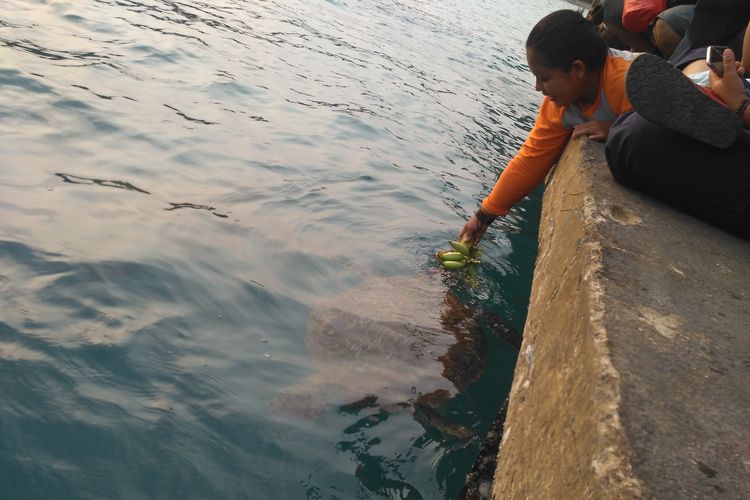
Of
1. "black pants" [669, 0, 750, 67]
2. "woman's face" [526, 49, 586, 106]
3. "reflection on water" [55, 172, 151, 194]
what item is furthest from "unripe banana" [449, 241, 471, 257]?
"reflection on water" [55, 172, 151, 194]

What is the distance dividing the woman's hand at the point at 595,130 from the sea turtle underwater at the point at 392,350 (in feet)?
4.16

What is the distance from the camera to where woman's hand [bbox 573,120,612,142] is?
364 centimetres

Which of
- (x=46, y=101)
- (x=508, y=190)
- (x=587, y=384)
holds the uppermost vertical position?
(x=587, y=384)

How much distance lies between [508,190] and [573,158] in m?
0.73

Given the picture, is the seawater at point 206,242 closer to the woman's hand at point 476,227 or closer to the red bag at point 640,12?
the woman's hand at point 476,227

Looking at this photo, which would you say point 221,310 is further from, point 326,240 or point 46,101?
point 46,101

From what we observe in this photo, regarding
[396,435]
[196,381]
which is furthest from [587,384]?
[196,381]

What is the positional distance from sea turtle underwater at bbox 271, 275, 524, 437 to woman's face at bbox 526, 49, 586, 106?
1.45 metres

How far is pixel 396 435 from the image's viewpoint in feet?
9.67

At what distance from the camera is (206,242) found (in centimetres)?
417

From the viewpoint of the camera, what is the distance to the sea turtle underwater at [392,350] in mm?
3107

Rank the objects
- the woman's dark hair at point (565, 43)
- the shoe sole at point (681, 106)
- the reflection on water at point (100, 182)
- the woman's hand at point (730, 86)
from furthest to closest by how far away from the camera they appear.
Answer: the reflection on water at point (100, 182)
the woman's dark hair at point (565, 43)
the woman's hand at point (730, 86)
the shoe sole at point (681, 106)

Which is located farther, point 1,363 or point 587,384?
point 1,363

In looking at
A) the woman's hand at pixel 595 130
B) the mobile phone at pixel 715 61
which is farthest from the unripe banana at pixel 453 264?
the mobile phone at pixel 715 61
